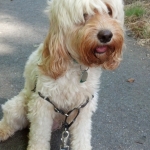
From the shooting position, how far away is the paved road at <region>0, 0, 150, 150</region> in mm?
4199

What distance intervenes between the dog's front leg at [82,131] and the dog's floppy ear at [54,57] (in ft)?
2.13

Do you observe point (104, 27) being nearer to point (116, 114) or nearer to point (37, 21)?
point (116, 114)

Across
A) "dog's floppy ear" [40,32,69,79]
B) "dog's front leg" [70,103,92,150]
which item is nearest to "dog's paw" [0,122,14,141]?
"dog's front leg" [70,103,92,150]

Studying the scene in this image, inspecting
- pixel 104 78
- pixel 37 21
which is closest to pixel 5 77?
pixel 104 78

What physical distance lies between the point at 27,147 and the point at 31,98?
1.94 feet

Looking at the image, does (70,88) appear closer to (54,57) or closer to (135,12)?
(54,57)

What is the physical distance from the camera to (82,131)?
12.5ft

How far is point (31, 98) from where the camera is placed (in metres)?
3.64

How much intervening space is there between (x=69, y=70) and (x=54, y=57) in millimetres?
265

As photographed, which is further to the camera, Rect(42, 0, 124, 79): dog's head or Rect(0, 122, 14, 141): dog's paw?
Rect(0, 122, 14, 141): dog's paw

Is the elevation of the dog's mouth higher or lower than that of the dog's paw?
higher

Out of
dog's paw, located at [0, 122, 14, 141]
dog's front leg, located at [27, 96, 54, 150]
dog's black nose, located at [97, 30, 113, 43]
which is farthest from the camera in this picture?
dog's paw, located at [0, 122, 14, 141]

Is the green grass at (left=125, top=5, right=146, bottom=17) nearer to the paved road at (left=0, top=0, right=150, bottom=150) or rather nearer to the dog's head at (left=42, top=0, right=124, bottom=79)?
the paved road at (left=0, top=0, right=150, bottom=150)

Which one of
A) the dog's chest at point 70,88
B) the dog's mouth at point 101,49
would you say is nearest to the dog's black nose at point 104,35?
the dog's mouth at point 101,49
